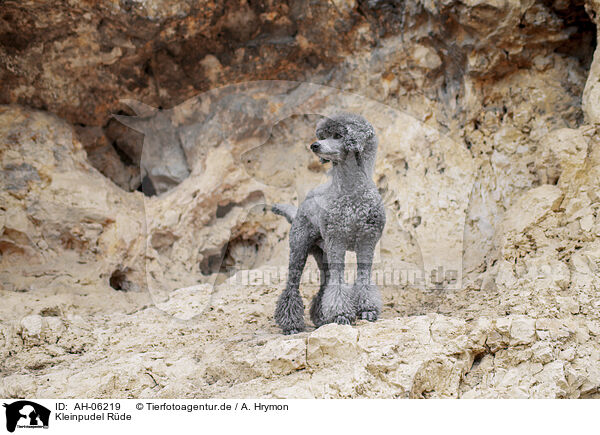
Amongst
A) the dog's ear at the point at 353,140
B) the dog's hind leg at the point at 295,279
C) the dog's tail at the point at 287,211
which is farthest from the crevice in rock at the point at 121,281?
the dog's ear at the point at 353,140

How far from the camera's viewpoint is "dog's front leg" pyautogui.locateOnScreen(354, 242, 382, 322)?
3.21m

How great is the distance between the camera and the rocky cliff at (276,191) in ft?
9.41

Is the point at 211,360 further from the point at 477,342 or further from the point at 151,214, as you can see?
the point at 151,214

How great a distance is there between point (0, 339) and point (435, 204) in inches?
128

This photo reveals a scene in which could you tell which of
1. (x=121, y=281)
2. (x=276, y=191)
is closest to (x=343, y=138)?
(x=276, y=191)

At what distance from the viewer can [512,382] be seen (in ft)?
8.73

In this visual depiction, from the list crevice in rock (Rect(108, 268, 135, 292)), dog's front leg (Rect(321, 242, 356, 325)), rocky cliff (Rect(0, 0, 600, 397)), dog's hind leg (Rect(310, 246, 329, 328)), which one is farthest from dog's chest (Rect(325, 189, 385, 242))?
crevice in rock (Rect(108, 268, 135, 292))

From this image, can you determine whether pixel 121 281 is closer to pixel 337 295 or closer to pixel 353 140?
pixel 337 295

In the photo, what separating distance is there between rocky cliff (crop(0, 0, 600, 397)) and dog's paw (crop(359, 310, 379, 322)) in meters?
0.07

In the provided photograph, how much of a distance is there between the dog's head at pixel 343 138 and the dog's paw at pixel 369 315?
33.9 inches

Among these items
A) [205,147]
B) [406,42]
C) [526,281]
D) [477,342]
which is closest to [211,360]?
[477,342]

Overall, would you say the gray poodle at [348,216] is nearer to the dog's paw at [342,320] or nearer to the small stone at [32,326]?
the dog's paw at [342,320]

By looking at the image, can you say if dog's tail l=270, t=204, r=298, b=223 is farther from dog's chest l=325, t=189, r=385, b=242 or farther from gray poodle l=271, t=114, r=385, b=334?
dog's chest l=325, t=189, r=385, b=242
